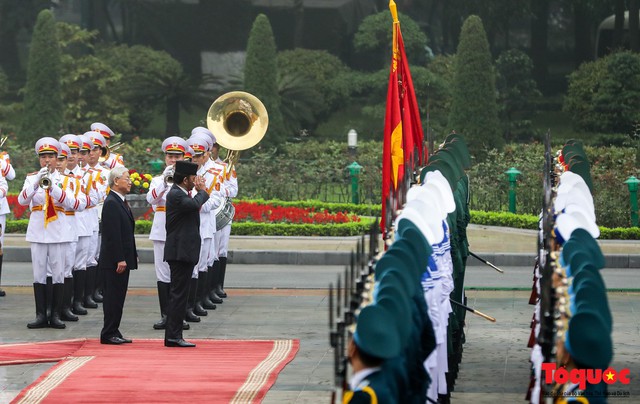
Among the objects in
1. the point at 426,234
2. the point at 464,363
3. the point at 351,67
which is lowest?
the point at 464,363

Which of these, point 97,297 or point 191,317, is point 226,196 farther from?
point 97,297

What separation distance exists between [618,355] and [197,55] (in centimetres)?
2746

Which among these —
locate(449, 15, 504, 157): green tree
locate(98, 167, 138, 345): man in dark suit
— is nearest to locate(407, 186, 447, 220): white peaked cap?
locate(98, 167, 138, 345): man in dark suit

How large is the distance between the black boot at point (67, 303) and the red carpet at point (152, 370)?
4.65 feet

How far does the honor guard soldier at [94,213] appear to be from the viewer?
1480 centimetres

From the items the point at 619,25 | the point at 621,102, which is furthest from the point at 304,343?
the point at 619,25

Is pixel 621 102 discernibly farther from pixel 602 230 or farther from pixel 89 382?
pixel 89 382

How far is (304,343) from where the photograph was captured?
12.8 m

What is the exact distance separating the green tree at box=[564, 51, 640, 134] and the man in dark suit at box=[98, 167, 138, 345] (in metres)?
20.9

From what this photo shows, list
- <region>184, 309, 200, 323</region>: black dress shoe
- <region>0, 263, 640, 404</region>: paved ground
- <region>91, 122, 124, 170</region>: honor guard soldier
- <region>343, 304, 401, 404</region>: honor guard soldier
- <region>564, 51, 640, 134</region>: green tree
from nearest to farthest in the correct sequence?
1. <region>343, 304, 401, 404</region>: honor guard soldier
2. <region>0, 263, 640, 404</region>: paved ground
3. <region>184, 309, 200, 323</region>: black dress shoe
4. <region>91, 122, 124, 170</region>: honor guard soldier
5. <region>564, 51, 640, 134</region>: green tree

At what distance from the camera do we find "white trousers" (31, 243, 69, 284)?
1361 cm

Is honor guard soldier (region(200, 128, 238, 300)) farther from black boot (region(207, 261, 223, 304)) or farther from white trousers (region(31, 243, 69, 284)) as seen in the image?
white trousers (region(31, 243, 69, 284))

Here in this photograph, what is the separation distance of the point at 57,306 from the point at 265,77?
1954 cm

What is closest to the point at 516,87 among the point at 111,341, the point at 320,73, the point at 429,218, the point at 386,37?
the point at 386,37
